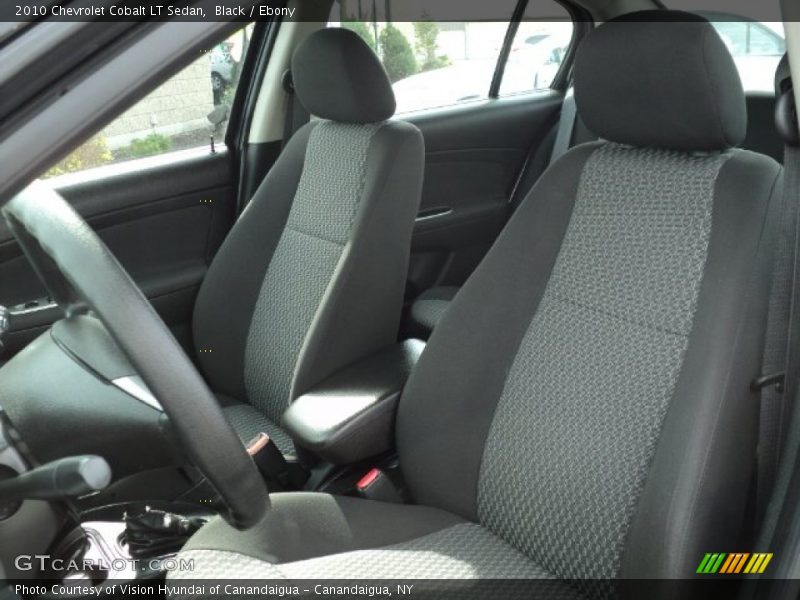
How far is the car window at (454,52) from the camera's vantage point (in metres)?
2.91

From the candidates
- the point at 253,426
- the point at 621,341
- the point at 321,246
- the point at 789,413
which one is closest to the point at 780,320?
the point at 789,413

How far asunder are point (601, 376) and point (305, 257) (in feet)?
3.10

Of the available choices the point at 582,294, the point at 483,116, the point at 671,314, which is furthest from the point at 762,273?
the point at 483,116

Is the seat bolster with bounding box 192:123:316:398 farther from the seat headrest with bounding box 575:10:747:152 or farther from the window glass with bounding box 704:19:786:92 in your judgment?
the window glass with bounding box 704:19:786:92

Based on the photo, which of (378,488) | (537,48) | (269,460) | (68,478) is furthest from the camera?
(537,48)

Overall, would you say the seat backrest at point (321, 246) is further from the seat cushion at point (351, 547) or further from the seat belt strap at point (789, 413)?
the seat belt strap at point (789, 413)

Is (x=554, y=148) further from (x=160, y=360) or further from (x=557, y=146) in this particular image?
(x=160, y=360)

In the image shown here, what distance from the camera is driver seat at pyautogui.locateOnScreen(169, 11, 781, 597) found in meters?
1.29

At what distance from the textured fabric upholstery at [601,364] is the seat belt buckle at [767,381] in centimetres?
12

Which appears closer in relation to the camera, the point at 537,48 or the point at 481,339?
the point at 481,339

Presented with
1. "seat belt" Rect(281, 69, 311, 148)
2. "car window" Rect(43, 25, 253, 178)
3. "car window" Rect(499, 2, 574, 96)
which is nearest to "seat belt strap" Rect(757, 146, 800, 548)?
"car window" Rect(43, 25, 253, 178)

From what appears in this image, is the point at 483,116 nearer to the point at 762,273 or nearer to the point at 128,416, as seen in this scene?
the point at 762,273

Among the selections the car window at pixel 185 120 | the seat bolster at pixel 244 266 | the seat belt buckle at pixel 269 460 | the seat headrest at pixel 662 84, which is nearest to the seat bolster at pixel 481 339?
the seat headrest at pixel 662 84

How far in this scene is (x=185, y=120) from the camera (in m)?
2.61
